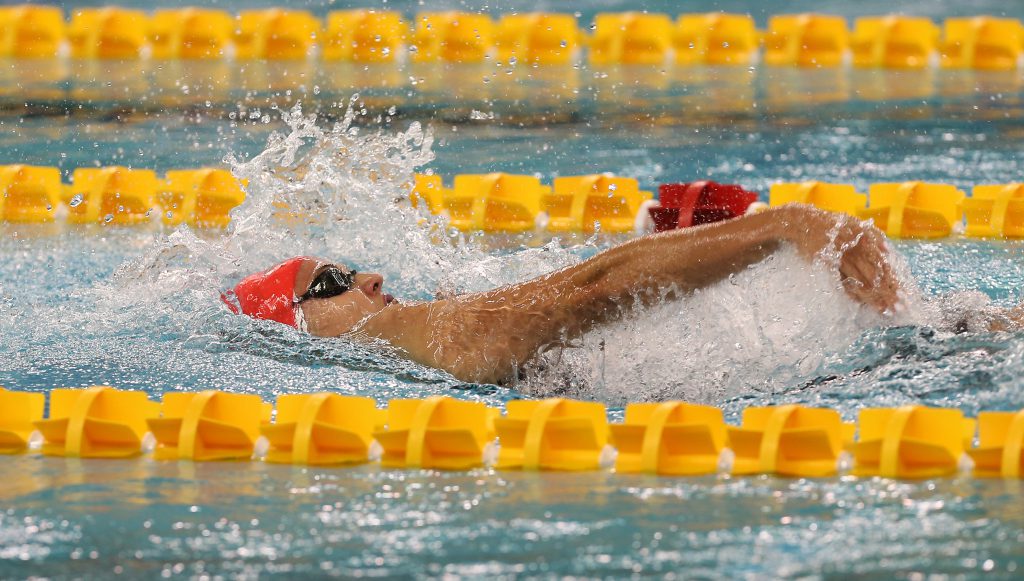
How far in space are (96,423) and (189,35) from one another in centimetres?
570

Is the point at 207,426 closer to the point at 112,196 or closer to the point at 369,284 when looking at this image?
the point at 369,284

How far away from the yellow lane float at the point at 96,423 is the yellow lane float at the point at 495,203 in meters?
2.27

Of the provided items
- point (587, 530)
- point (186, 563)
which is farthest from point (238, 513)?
point (587, 530)

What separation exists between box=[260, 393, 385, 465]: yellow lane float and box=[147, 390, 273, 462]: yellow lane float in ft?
0.17

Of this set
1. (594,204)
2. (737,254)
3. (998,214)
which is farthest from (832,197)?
(737,254)

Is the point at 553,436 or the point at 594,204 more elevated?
the point at 594,204

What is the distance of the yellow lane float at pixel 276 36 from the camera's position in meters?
7.70

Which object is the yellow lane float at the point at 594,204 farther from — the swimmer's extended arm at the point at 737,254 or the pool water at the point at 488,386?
the swimmer's extended arm at the point at 737,254

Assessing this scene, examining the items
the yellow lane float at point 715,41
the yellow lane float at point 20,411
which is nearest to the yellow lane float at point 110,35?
the yellow lane float at point 715,41

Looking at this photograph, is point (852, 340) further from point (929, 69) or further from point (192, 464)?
point (929, 69)

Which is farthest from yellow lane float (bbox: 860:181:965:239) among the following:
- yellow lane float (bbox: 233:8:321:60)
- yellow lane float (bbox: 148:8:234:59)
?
yellow lane float (bbox: 148:8:234:59)

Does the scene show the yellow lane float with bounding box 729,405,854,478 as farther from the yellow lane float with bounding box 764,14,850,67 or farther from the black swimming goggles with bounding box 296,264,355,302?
the yellow lane float with bounding box 764,14,850,67

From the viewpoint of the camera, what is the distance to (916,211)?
4.47m

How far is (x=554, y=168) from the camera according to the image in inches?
220
